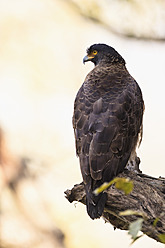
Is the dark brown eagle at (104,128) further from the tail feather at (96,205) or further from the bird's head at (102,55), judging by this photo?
the bird's head at (102,55)

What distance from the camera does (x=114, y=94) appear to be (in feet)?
10.3

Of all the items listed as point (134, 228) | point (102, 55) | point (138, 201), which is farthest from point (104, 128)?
point (134, 228)

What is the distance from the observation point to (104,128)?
9.30 ft

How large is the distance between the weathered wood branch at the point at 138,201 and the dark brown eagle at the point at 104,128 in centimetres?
10

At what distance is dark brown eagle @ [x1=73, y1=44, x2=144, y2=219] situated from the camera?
2.69 m

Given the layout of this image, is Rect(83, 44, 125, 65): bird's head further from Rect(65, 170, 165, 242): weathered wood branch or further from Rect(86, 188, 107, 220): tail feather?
Rect(86, 188, 107, 220): tail feather

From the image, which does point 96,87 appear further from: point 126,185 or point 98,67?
point 126,185

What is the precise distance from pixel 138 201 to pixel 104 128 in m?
0.55

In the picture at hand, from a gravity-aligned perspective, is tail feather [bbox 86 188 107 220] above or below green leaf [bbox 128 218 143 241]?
Result: above

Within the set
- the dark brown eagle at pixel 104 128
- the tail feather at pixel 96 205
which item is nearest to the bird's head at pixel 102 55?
the dark brown eagle at pixel 104 128

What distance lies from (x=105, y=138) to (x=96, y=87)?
64 centimetres

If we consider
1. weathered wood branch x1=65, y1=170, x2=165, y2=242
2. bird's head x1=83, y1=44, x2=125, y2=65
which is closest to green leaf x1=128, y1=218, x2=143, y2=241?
weathered wood branch x1=65, y1=170, x2=165, y2=242

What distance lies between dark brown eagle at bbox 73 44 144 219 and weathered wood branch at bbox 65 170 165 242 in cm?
10

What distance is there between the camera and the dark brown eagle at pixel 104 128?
269 centimetres
